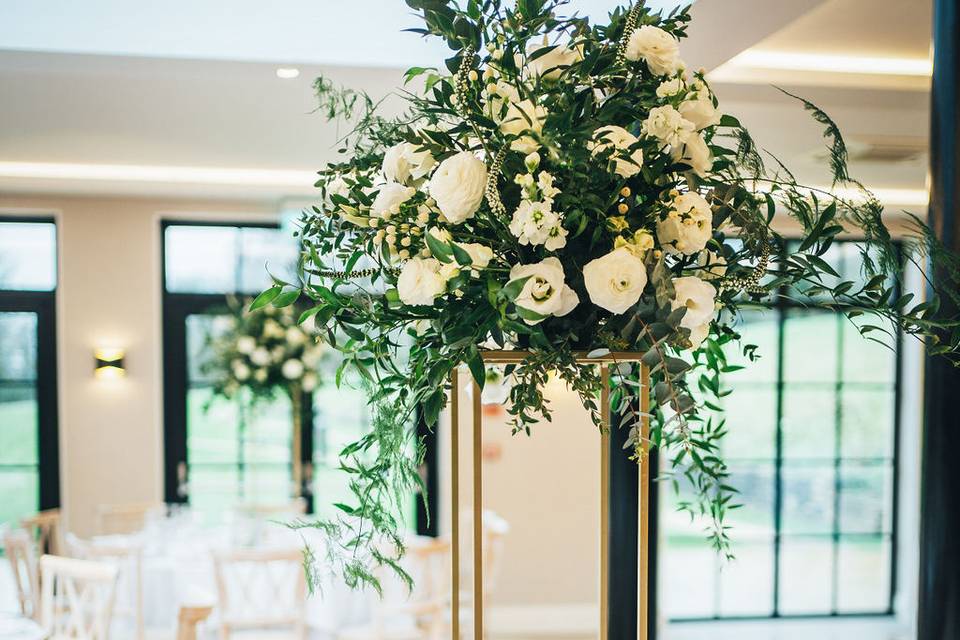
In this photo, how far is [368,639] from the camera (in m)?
4.70

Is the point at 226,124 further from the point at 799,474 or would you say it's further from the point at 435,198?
the point at 799,474

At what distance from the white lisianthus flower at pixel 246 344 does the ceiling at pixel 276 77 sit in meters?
1.31

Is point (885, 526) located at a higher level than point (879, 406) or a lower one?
lower

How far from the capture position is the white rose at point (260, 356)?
598 centimetres

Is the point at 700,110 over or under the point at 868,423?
over

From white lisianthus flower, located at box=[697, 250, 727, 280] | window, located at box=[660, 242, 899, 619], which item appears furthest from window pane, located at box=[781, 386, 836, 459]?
white lisianthus flower, located at box=[697, 250, 727, 280]

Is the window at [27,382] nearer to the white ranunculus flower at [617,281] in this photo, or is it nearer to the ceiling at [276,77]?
the ceiling at [276,77]

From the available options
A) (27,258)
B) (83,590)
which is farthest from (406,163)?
(27,258)

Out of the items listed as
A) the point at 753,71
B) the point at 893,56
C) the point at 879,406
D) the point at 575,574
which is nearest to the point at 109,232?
the point at 575,574

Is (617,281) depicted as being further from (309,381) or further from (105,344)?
(105,344)

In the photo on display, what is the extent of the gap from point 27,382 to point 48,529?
44.4 inches

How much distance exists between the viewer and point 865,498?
7.24 metres

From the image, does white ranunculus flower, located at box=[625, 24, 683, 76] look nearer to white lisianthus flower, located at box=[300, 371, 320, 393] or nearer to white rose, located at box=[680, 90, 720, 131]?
white rose, located at box=[680, 90, 720, 131]

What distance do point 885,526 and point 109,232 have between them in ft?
22.4
